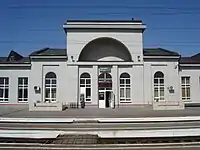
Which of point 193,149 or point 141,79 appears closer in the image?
point 193,149

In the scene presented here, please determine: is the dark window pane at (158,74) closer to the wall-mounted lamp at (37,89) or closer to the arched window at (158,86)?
the arched window at (158,86)

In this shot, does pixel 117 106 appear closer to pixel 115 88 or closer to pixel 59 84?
pixel 115 88

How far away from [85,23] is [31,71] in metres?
10.2

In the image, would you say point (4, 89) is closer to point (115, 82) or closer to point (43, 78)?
point (43, 78)

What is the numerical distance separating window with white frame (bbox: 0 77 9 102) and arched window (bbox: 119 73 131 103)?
16.3 m

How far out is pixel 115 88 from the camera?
3391 cm

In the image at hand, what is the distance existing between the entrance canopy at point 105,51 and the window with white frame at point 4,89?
11592 mm

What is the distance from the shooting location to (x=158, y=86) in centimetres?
3456

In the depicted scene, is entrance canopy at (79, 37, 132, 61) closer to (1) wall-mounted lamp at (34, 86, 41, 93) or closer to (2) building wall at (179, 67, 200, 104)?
(1) wall-mounted lamp at (34, 86, 41, 93)

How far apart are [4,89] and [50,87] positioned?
688 centimetres

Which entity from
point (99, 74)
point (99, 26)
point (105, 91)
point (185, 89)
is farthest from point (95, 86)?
point (185, 89)

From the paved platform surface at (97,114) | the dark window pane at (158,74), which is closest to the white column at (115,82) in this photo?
the dark window pane at (158,74)

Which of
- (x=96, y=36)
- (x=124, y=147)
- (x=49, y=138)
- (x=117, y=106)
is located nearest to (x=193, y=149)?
(x=124, y=147)

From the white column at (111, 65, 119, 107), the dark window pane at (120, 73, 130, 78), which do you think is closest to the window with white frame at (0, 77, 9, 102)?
the white column at (111, 65, 119, 107)
